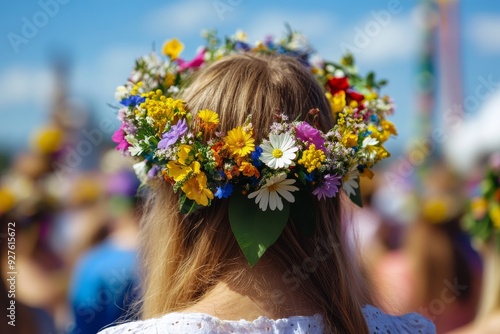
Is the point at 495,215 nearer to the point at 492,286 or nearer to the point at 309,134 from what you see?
the point at 492,286

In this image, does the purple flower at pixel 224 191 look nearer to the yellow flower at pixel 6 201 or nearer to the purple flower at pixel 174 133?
the purple flower at pixel 174 133

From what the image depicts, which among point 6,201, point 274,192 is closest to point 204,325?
point 274,192

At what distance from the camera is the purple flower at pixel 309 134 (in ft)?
4.95

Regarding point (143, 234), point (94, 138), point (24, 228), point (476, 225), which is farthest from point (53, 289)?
point (476, 225)

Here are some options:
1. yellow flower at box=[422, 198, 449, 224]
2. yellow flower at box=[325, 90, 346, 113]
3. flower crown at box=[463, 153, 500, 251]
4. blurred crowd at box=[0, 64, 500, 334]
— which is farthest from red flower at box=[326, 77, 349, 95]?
yellow flower at box=[422, 198, 449, 224]

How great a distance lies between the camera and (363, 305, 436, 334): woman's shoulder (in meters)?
1.58

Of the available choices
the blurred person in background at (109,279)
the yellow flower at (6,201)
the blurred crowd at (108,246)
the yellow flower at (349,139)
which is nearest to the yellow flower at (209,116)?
the yellow flower at (349,139)

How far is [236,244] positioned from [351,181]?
0.39 meters

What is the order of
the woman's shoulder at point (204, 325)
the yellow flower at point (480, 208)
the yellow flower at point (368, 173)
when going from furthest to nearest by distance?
the yellow flower at point (480, 208)
the yellow flower at point (368, 173)
the woman's shoulder at point (204, 325)

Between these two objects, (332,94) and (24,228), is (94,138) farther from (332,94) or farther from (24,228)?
(332,94)

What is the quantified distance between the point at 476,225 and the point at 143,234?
7.04 feet

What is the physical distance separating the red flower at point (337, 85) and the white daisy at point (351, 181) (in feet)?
1.36

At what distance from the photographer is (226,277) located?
4.73ft

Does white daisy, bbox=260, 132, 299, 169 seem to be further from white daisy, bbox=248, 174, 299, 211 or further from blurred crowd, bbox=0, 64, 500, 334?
blurred crowd, bbox=0, 64, 500, 334
